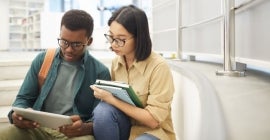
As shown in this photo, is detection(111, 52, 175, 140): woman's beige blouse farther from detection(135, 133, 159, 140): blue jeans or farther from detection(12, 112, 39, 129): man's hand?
detection(12, 112, 39, 129): man's hand

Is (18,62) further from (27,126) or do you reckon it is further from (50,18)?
(50,18)

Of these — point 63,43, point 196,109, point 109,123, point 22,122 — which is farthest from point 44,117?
point 196,109

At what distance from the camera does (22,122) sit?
1.12 metres

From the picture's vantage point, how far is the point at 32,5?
1070cm

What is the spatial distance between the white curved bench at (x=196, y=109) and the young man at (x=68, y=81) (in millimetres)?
376

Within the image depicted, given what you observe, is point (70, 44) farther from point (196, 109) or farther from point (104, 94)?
point (196, 109)

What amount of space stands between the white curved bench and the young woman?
0.29 ft

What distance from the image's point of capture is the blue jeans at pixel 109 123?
1100 millimetres

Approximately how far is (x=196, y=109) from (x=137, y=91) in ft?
0.91

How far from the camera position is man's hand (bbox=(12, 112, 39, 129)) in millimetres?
1118

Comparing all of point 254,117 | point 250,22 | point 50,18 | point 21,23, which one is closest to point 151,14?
point 250,22

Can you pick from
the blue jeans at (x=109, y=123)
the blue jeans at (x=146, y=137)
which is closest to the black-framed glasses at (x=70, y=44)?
the blue jeans at (x=109, y=123)

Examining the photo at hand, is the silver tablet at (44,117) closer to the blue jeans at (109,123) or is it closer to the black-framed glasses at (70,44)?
the blue jeans at (109,123)

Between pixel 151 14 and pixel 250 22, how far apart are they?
258cm
